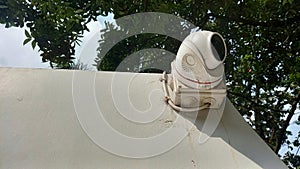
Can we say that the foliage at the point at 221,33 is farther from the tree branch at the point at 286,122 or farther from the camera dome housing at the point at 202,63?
the camera dome housing at the point at 202,63

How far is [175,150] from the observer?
4.38 feet

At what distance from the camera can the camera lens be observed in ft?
5.04

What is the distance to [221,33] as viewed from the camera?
343 cm

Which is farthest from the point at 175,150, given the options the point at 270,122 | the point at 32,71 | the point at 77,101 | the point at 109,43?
the point at 270,122

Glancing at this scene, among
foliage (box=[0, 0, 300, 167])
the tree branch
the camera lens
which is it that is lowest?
the tree branch

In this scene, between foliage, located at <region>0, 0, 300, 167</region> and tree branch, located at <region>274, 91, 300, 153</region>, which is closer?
foliage, located at <region>0, 0, 300, 167</region>

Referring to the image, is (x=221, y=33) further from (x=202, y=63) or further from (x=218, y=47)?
(x=202, y=63)

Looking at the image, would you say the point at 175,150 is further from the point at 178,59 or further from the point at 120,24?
the point at 120,24

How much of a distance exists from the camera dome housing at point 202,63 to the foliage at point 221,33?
1.05m

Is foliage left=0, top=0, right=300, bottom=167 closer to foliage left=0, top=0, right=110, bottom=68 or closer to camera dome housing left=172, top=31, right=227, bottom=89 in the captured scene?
foliage left=0, top=0, right=110, bottom=68

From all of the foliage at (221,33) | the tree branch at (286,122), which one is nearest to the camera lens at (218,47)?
the foliage at (221,33)

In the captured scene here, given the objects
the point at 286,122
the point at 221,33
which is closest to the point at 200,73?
the point at 221,33

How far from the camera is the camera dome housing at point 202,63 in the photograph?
1.51 metres

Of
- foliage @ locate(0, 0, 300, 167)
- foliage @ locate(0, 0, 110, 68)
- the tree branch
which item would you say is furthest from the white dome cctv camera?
the tree branch
